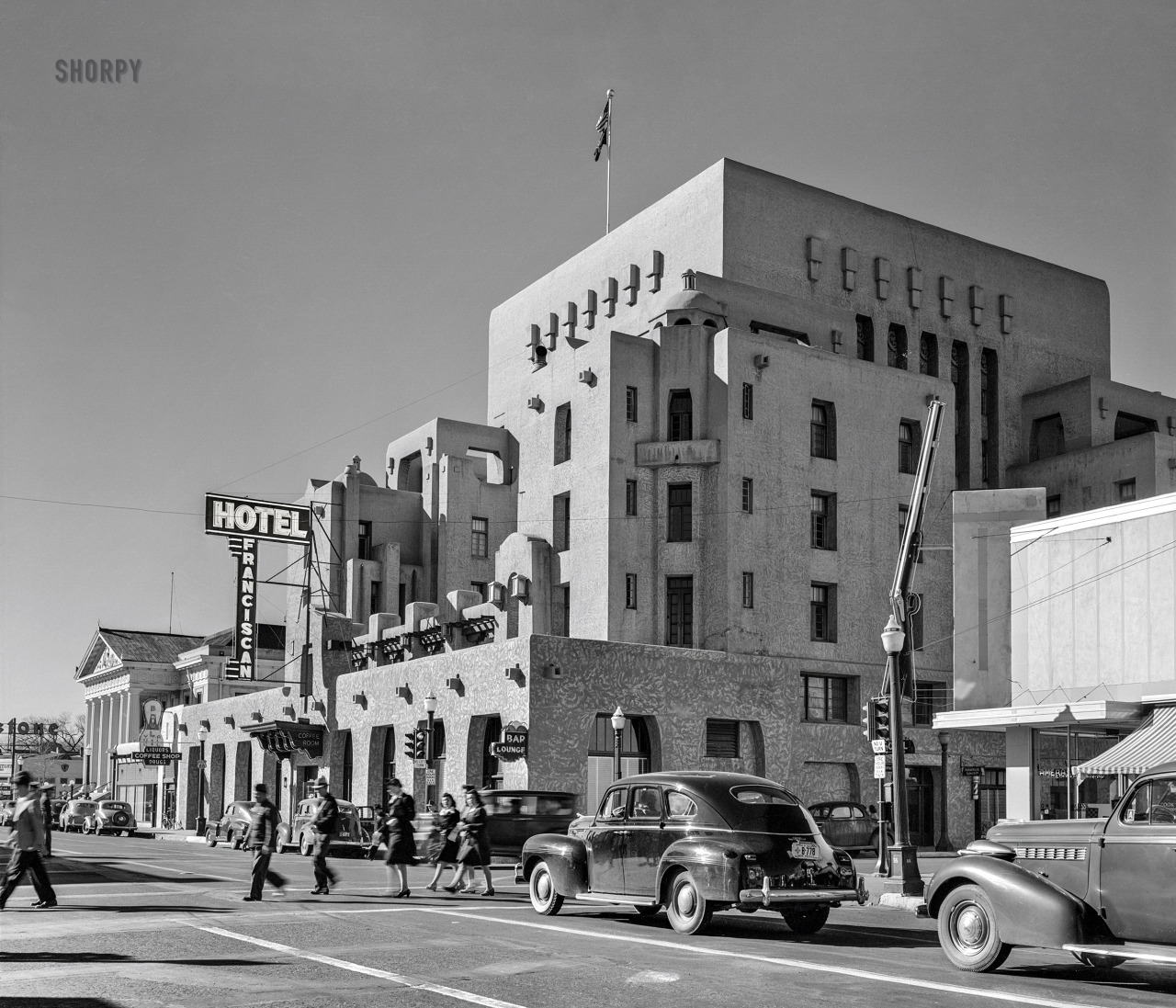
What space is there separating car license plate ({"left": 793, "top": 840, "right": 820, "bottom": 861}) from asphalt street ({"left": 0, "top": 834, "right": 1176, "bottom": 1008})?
92 cm

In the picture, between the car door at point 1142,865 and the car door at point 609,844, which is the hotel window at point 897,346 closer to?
the car door at point 609,844

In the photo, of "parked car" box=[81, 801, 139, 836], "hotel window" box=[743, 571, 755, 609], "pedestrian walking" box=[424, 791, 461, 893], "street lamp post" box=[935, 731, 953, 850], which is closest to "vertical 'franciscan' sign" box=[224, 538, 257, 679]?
"parked car" box=[81, 801, 139, 836]

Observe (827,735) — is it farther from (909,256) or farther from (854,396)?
(909,256)

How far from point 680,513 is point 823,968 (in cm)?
3182

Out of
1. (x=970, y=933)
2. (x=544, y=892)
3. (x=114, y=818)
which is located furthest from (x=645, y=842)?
(x=114, y=818)

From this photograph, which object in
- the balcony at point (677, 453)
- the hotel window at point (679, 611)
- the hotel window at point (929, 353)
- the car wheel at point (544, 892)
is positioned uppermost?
the hotel window at point (929, 353)

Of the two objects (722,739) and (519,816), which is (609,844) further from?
(722,739)

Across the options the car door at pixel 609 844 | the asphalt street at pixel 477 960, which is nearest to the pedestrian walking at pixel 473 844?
the asphalt street at pixel 477 960

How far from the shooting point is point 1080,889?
12719mm

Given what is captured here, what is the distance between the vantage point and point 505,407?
5531cm

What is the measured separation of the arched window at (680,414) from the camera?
147 feet

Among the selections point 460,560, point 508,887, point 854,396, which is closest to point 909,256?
point 854,396

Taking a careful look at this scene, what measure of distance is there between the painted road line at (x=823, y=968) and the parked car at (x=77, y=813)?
5328 cm

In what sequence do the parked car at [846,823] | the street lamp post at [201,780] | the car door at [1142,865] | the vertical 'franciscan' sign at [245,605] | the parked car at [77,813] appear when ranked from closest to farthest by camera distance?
the car door at [1142,865] → the parked car at [846,823] → the vertical 'franciscan' sign at [245,605] → the street lamp post at [201,780] → the parked car at [77,813]
